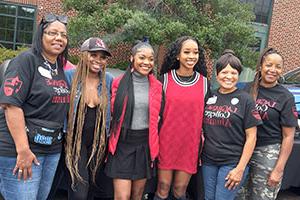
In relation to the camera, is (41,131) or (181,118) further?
(181,118)

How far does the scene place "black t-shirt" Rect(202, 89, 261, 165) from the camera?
3.24 m

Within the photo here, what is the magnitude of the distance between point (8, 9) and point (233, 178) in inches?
627

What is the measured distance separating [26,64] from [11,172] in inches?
28.9

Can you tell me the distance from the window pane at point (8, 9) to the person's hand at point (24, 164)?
1578cm

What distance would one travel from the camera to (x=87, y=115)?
3.17 meters

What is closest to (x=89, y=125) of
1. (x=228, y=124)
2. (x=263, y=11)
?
(x=228, y=124)

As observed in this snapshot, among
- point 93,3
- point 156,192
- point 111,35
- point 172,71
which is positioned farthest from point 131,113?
point 93,3

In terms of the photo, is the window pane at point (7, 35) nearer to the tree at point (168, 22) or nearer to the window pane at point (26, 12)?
the window pane at point (26, 12)

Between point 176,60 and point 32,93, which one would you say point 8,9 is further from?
point 32,93

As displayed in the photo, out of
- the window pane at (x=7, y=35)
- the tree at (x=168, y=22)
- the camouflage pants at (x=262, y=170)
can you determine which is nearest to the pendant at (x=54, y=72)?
the camouflage pants at (x=262, y=170)

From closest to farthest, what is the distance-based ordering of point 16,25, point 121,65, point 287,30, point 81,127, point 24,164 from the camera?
point 24,164
point 81,127
point 121,65
point 16,25
point 287,30

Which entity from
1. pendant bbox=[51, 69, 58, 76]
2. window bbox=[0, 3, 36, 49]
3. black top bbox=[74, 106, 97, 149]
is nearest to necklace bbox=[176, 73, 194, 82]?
black top bbox=[74, 106, 97, 149]

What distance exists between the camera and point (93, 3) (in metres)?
11.5

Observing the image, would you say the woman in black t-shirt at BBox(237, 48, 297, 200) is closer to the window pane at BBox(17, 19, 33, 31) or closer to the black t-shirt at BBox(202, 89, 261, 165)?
the black t-shirt at BBox(202, 89, 261, 165)
